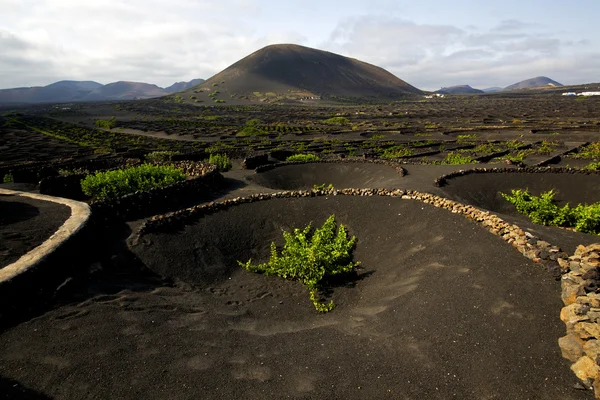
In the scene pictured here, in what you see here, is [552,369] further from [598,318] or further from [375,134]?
[375,134]

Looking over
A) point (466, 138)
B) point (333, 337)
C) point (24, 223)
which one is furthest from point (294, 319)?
point (466, 138)

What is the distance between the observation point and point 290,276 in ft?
36.2

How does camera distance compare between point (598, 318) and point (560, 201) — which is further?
point (560, 201)

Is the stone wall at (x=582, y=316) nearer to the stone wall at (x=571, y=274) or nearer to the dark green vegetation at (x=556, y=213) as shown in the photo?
the stone wall at (x=571, y=274)

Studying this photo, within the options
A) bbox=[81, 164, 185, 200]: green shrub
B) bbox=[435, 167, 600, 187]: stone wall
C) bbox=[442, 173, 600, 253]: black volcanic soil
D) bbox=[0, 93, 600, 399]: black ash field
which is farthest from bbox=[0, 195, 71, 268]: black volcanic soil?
bbox=[435, 167, 600, 187]: stone wall

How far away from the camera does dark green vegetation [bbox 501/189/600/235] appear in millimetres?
13016

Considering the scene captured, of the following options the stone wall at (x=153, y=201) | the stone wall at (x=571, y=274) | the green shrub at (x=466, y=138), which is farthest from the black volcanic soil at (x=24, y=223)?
the green shrub at (x=466, y=138)

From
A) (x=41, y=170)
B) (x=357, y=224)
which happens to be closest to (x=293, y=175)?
(x=357, y=224)

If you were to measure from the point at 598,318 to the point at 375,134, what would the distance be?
5563 centimetres

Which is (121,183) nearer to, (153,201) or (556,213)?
(153,201)

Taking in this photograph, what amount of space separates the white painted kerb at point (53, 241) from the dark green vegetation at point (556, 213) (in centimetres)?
1730

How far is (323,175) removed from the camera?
25.4 m

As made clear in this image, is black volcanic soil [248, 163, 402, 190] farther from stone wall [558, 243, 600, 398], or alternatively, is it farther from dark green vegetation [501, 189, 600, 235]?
stone wall [558, 243, 600, 398]

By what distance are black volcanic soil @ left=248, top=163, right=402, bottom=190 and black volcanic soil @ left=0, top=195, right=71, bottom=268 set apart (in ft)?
40.1
